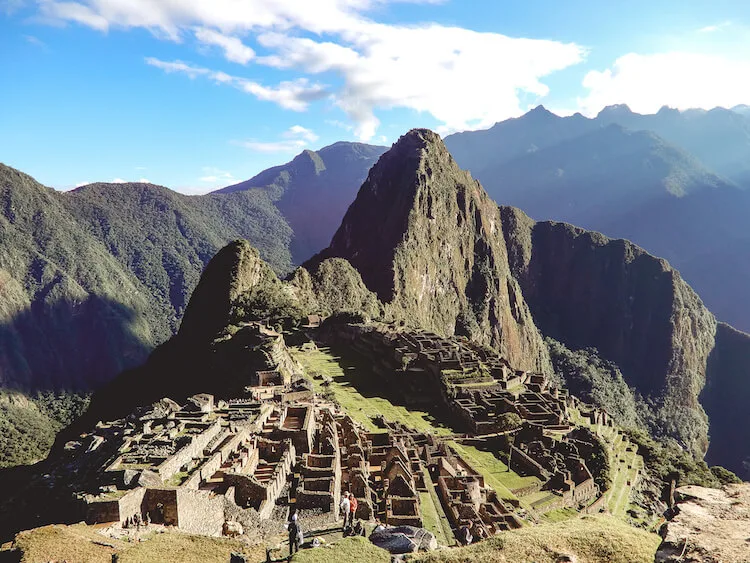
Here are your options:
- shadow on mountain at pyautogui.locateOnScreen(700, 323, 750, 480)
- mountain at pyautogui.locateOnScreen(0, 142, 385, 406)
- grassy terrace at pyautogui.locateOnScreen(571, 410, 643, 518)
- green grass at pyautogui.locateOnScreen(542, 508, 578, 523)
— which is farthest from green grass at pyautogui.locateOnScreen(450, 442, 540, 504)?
shadow on mountain at pyautogui.locateOnScreen(700, 323, 750, 480)

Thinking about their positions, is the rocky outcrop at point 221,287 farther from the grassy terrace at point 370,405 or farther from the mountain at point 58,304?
the mountain at point 58,304

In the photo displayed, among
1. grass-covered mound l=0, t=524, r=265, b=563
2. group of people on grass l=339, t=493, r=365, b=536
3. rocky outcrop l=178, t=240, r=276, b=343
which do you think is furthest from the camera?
rocky outcrop l=178, t=240, r=276, b=343

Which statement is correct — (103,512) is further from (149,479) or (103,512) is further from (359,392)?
(359,392)

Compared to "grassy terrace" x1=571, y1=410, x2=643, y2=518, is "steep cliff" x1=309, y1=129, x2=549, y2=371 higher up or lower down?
higher up

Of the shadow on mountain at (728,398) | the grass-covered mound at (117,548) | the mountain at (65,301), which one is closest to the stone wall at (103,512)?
the grass-covered mound at (117,548)

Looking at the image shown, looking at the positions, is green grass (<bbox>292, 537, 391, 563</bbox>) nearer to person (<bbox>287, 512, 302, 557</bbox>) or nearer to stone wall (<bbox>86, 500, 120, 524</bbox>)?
person (<bbox>287, 512, 302, 557</bbox>)

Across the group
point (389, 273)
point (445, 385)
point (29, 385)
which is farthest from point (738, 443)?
point (29, 385)

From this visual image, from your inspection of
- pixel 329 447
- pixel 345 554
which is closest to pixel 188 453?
pixel 329 447

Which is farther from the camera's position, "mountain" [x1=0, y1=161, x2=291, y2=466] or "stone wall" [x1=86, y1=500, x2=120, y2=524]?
"mountain" [x1=0, y1=161, x2=291, y2=466]
